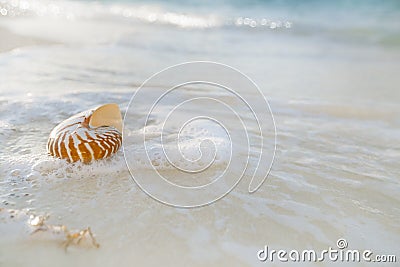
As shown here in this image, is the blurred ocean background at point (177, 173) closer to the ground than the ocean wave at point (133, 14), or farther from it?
closer to the ground

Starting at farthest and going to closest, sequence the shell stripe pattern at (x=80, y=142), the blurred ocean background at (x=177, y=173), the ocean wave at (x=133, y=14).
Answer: the ocean wave at (x=133, y=14), the shell stripe pattern at (x=80, y=142), the blurred ocean background at (x=177, y=173)

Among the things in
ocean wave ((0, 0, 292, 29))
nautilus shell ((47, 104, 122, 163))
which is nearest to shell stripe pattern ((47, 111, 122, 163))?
nautilus shell ((47, 104, 122, 163))

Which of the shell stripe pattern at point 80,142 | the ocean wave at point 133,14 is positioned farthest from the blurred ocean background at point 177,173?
the ocean wave at point 133,14

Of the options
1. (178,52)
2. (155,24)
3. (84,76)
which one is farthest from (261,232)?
(155,24)

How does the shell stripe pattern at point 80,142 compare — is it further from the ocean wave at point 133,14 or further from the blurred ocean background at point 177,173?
the ocean wave at point 133,14

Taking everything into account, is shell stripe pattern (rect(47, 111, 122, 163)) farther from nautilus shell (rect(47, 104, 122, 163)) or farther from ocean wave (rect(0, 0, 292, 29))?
ocean wave (rect(0, 0, 292, 29))

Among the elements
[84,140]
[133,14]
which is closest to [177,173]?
[84,140]

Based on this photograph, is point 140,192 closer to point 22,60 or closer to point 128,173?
point 128,173

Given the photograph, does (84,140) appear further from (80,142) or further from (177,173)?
(177,173)
